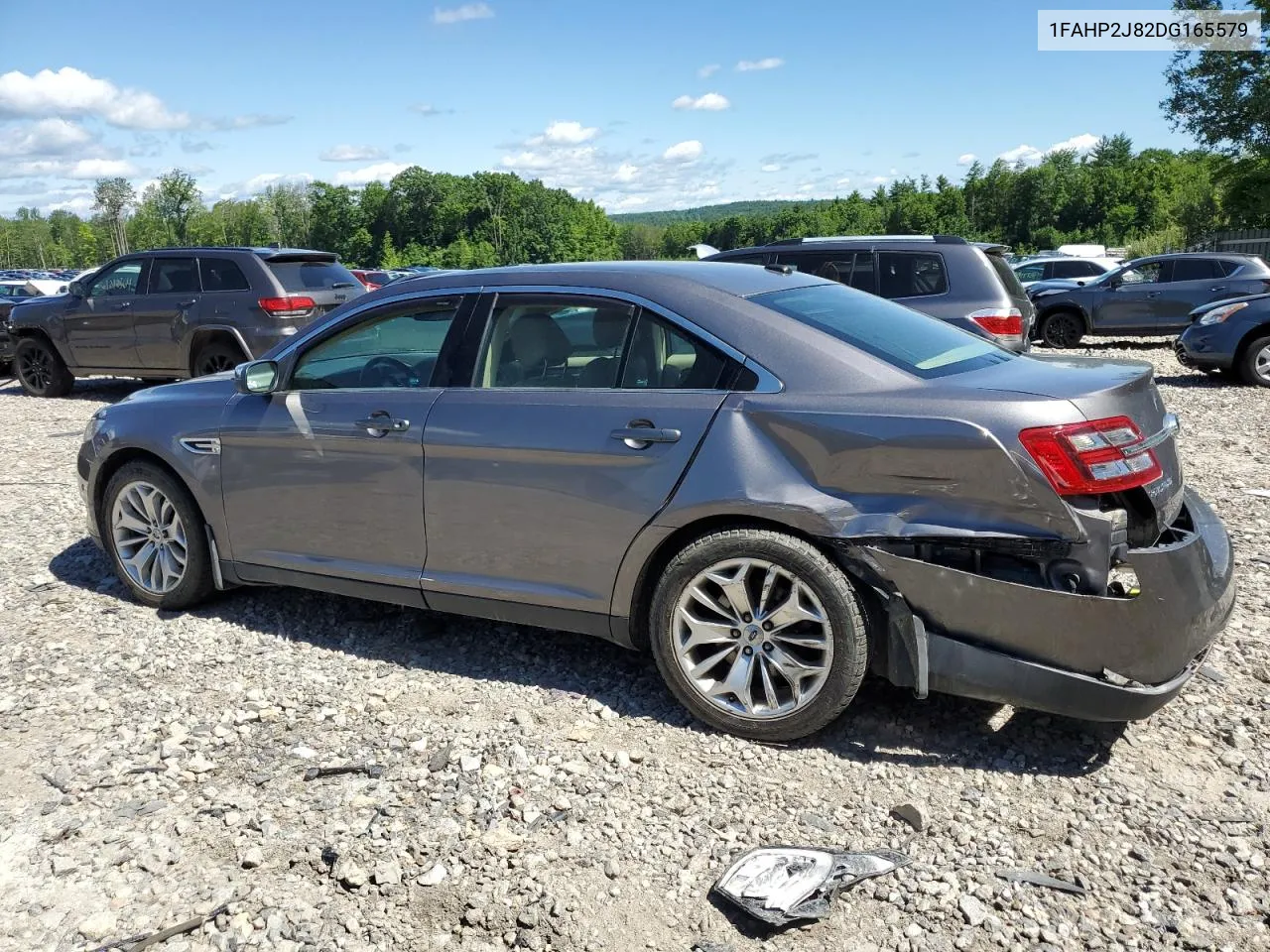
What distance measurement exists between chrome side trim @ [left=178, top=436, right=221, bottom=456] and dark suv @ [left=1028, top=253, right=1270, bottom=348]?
53.4ft

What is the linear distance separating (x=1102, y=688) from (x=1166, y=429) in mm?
992

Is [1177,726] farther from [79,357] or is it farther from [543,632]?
[79,357]

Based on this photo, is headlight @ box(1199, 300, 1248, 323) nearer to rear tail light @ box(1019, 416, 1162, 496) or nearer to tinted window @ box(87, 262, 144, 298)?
rear tail light @ box(1019, 416, 1162, 496)

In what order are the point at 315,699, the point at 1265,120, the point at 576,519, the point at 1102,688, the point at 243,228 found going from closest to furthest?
the point at 1102,688 < the point at 576,519 < the point at 315,699 < the point at 1265,120 < the point at 243,228

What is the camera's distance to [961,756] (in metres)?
3.58

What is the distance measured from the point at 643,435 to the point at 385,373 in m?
1.41

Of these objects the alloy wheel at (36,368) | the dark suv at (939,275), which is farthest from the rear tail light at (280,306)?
the dark suv at (939,275)

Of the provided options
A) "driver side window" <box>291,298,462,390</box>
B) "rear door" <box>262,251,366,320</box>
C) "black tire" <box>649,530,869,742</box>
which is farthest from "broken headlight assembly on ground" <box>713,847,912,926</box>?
"rear door" <box>262,251,366,320</box>

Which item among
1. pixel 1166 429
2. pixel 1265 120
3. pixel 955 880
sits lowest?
pixel 955 880

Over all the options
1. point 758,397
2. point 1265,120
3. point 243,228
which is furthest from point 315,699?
point 243,228

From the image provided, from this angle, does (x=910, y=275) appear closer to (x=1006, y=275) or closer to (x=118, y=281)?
(x=1006, y=275)

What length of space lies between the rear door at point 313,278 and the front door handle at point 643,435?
27.9ft

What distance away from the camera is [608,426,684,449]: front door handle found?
367 centimetres

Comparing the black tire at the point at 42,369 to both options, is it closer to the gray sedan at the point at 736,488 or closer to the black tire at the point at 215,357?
the black tire at the point at 215,357
